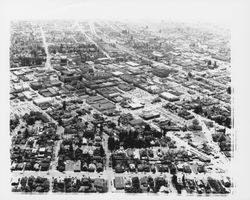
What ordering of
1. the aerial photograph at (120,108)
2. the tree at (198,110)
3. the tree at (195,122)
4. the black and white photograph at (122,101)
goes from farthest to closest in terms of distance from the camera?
the tree at (198,110), the tree at (195,122), the aerial photograph at (120,108), the black and white photograph at (122,101)

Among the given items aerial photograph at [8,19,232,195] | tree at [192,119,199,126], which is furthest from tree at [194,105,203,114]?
tree at [192,119,199,126]

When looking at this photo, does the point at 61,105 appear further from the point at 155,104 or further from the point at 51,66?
the point at 155,104

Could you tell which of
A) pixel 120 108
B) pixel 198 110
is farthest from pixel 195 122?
pixel 120 108

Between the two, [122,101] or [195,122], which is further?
[122,101]

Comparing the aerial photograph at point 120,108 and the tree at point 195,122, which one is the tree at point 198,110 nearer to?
the aerial photograph at point 120,108

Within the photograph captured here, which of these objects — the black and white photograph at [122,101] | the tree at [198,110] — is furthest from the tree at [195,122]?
the tree at [198,110]

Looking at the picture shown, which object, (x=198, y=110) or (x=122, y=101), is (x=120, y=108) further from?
(x=198, y=110)

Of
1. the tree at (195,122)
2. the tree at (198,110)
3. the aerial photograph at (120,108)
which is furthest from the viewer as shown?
the tree at (198,110)
